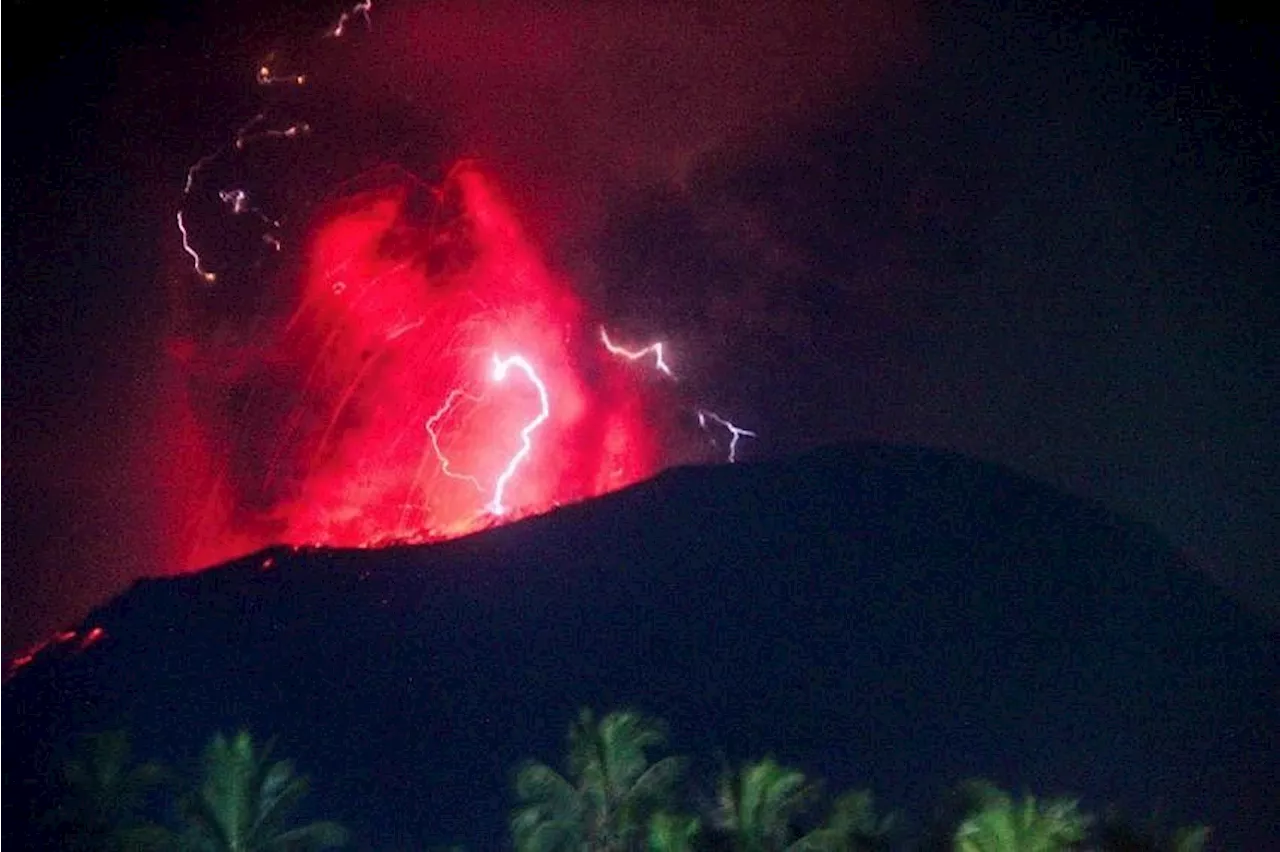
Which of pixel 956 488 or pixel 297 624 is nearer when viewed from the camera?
pixel 297 624

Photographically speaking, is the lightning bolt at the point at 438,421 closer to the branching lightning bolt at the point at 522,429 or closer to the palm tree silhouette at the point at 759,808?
the branching lightning bolt at the point at 522,429

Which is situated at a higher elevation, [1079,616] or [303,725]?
[303,725]

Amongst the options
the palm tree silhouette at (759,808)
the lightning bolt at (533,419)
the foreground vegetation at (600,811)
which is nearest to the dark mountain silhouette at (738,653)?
the foreground vegetation at (600,811)

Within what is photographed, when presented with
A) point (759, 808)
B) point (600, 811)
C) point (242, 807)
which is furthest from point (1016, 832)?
point (242, 807)

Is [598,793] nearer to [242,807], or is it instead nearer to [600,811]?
[600,811]

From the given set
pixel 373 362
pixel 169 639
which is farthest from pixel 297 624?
pixel 373 362

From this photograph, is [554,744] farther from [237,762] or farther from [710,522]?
[237,762]
